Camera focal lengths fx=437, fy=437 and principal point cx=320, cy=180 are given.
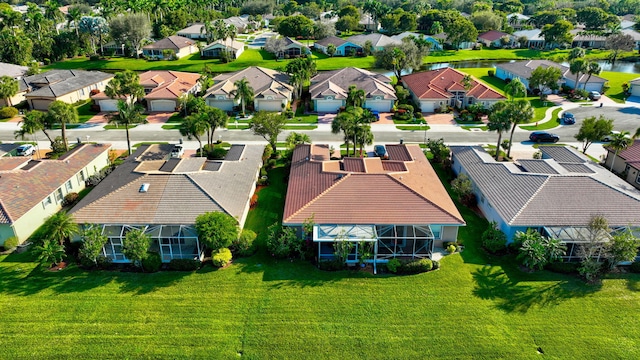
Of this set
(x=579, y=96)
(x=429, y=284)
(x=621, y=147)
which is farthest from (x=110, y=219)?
(x=579, y=96)

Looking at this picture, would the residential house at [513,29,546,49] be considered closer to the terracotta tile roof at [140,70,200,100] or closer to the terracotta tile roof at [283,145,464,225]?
the terracotta tile roof at [140,70,200,100]

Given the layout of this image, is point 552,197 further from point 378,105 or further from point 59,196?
point 59,196

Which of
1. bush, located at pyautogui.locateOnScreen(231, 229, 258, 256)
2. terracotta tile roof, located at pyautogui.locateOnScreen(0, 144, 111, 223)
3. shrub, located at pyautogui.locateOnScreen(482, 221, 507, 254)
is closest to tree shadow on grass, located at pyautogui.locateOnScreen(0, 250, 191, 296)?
bush, located at pyautogui.locateOnScreen(231, 229, 258, 256)

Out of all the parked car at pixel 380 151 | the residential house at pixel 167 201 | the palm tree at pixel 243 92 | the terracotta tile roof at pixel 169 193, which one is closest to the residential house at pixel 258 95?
the palm tree at pixel 243 92

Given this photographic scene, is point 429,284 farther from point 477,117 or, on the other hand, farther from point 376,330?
point 477,117

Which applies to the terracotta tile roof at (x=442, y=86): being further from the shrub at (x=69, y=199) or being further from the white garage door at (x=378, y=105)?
the shrub at (x=69, y=199)
